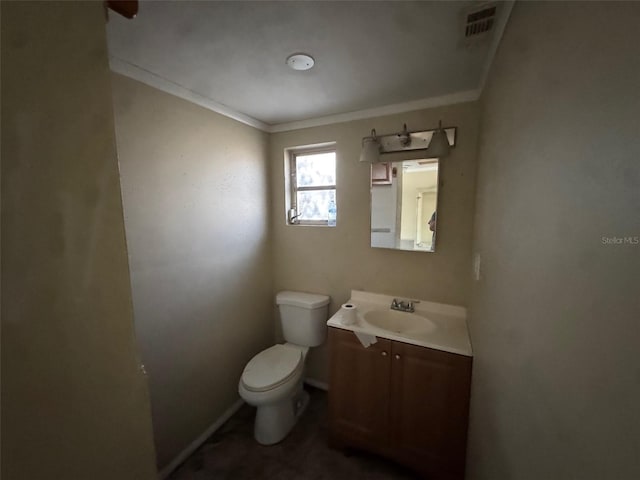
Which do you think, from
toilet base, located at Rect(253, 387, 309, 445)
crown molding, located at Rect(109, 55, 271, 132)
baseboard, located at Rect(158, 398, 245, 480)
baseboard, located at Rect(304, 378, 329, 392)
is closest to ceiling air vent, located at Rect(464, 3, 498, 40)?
crown molding, located at Rect(109, 55, 271, 132)

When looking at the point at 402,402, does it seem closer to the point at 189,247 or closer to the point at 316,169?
the point at 189,247

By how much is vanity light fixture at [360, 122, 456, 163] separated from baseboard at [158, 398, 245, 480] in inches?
84.3

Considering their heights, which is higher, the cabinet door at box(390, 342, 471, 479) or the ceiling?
the ceiling

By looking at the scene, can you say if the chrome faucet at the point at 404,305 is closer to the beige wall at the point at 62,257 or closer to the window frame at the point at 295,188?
the window frame at the point at 295,188

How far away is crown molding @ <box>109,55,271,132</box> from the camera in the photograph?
1.25 metres

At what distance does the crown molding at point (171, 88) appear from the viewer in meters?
1.25

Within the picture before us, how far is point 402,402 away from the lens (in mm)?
1487

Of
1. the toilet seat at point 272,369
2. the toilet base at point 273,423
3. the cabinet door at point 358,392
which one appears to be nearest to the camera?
the cabinet door at point 358,392

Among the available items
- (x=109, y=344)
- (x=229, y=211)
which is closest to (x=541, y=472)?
(x=109, y=344)

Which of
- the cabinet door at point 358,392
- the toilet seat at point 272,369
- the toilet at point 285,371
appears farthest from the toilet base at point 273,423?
the cabinet door at point 358,392

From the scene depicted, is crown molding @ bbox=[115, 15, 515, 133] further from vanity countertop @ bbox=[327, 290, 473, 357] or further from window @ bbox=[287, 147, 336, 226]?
vanity countertop @ bbox=[327, 290, 473, 357]

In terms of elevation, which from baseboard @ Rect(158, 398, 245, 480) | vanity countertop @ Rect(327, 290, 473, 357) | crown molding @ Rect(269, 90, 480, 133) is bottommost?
baseboard @ Rect(158, 398, 245, 480)

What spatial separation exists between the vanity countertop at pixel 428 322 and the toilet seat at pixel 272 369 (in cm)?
47

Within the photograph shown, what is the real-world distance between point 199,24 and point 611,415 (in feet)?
5.09
